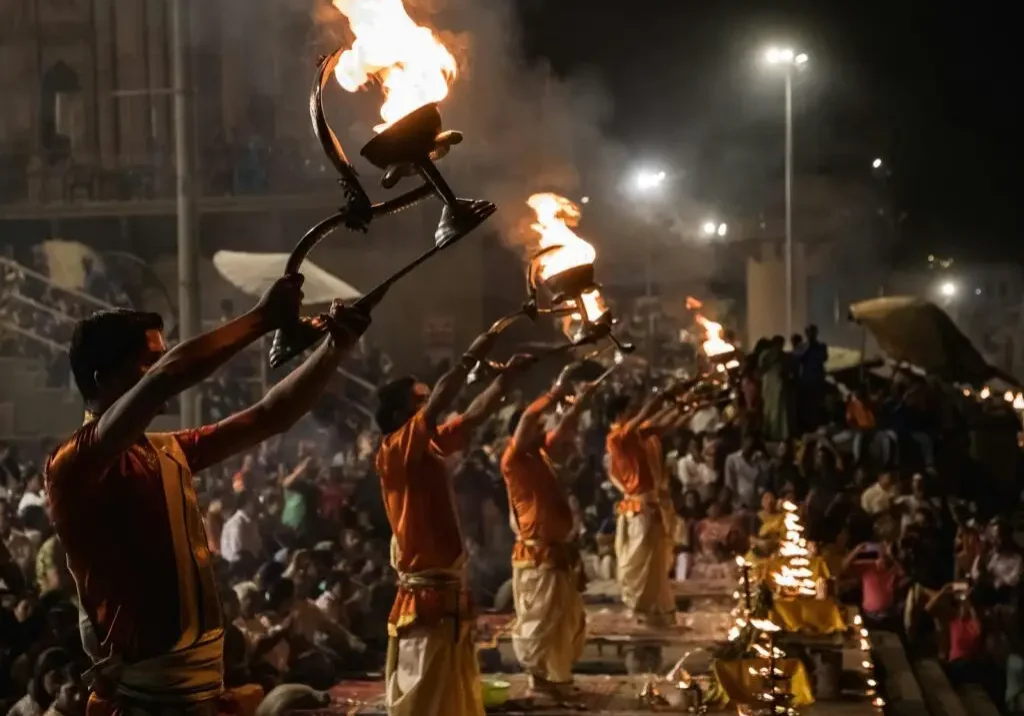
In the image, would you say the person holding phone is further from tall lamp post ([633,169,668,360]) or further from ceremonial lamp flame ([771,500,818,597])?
tall lamp post ([633,169,668,360])

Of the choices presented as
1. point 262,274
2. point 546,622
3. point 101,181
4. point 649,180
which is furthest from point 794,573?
point 649,180

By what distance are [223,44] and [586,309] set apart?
1549cm

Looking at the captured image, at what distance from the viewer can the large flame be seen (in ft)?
12.6

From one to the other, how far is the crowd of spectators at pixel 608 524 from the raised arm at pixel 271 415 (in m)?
3.24

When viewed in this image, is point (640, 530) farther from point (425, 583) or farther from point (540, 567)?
point (425, 583)

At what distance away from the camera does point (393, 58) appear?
393cm

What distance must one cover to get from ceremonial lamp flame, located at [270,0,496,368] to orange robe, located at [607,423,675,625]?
7680 millimetres

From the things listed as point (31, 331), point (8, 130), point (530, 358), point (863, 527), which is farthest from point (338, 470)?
point (8, 130)

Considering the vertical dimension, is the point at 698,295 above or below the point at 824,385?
above

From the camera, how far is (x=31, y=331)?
20.1 metres

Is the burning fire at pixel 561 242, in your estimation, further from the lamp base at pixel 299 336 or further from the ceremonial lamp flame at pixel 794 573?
the lamp base at pixel 299 336

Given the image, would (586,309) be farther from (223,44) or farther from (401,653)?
(223,44)

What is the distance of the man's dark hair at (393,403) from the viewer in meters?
6.41

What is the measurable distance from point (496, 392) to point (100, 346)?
3.67 metres
